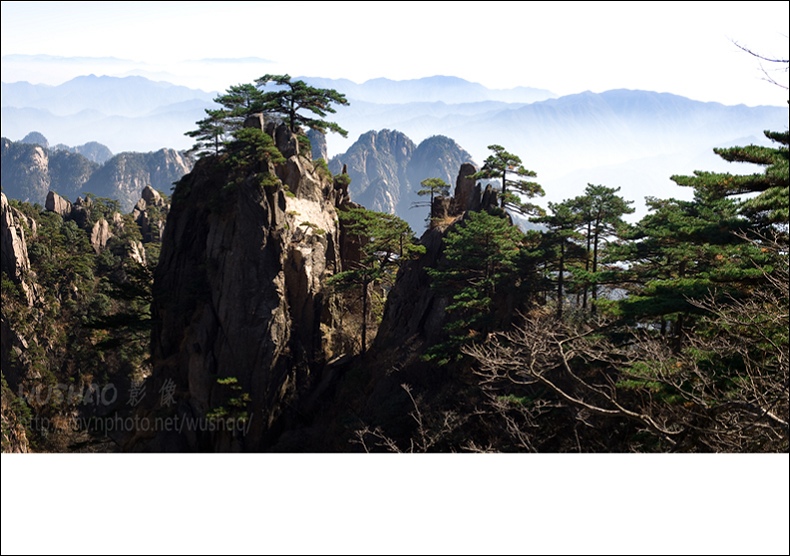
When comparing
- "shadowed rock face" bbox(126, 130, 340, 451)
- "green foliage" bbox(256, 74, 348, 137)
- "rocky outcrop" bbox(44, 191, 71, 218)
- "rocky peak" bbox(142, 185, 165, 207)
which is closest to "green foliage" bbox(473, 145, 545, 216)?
"green foliage" bbox(256, 74, 348, 137)

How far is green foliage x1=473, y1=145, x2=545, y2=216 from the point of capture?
1059cm

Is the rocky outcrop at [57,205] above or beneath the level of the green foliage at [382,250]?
above

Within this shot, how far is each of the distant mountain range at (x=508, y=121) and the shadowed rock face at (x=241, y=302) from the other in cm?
195

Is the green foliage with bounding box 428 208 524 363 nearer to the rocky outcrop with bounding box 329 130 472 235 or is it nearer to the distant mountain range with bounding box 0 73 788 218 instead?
the distant mountain range with bounding box 0 73 788 218

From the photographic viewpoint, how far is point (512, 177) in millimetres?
10805

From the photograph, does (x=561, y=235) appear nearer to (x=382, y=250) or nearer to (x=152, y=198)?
(x=382, y=250)

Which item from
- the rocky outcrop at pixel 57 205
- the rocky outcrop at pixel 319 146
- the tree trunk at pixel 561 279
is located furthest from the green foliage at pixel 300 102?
the rocky outcrop at pixel 57 205

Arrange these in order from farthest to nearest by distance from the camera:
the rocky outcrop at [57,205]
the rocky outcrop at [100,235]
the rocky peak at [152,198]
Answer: the rocky peak at [152,198] < the rocky outcrop at [57,205] < the rocky outcrop at [100,235]

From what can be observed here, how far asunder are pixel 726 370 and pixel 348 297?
9397mm

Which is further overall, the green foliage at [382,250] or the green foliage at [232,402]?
the green foliage at [382,250]

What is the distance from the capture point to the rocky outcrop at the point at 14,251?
55.5 feet

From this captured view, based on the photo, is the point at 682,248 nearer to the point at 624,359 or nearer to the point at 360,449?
the point at 624,359

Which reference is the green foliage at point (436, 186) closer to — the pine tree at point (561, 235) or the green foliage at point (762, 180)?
the pine tree at point (561, 235)

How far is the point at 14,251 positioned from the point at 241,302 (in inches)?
447
